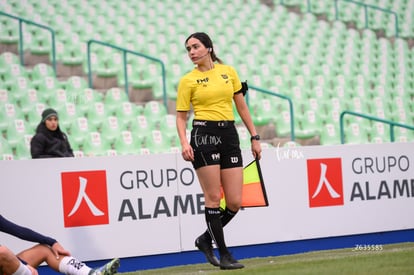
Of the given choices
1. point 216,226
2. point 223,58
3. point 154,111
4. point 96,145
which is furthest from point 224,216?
point 223,58

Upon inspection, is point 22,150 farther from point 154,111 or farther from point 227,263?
point 227,263

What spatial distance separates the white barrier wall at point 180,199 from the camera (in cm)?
905

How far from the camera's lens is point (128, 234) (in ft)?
31.0

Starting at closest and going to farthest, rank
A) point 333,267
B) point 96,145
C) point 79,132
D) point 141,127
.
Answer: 1. point 333,267
2. point 96,145
3. point 79,132
4. point 141,127

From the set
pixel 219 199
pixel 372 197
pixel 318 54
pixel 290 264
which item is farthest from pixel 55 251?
pixel 318 54

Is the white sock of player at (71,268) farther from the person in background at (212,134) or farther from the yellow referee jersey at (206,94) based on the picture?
the yellow referee jersey at (206,94)

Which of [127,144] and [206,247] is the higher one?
[127,144]

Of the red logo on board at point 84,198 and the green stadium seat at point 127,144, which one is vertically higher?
the green stadium seat at point 127,144

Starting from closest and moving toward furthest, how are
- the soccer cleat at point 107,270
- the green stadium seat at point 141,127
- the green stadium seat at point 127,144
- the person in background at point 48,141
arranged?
the soccer cleat at point 107,270 < the person in background at point 48,141 < the green stadium seat at point 127,144 < the green stadium seat at point 141,127

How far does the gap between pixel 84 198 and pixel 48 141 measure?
5.63ft

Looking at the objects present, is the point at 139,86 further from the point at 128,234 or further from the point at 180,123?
the point at 180,123

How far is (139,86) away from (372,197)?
615 centimetres

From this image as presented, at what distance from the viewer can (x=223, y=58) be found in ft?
60.0

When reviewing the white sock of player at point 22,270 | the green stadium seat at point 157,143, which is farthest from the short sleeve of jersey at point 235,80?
the green stadium seat at point 157,143
